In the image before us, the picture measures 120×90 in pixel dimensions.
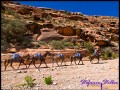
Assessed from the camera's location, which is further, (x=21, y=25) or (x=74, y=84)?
(x=21, y=25)

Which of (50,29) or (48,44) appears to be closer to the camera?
(48,44)

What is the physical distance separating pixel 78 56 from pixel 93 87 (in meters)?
13.0

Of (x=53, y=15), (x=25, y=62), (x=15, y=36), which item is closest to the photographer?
(x=25, y=62)

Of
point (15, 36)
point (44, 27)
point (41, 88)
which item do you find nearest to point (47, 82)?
point (41, 88)

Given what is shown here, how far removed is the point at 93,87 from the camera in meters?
11.0

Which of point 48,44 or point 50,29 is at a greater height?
point 50,29

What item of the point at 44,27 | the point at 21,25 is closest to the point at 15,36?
the point at 21,25

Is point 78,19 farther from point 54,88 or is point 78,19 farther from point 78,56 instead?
point 54,88

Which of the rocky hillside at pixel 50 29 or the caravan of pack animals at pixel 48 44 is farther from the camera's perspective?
the rocky hillside at pixel 50 29

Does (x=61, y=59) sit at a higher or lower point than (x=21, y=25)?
lower

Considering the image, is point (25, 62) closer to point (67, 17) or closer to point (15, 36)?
point (15, 36)

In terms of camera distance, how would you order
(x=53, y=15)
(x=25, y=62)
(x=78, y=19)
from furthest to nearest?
(x=78, y=19) < (x=53, y=15) < (x=25, y=62)

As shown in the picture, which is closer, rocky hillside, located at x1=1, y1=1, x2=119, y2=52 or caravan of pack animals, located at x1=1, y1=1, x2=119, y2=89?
caravan of pack animals, located at x1=1, y1=1, x2=119, y2=89

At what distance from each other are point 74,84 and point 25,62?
38.8ft
